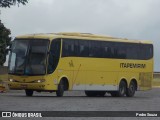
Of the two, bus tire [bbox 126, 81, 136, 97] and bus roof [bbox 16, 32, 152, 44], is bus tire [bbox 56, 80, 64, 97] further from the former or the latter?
bus tire [bbox 126, 81, 136, 97]

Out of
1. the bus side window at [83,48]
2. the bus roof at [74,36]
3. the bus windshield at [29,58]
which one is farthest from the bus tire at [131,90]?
the bus windshield at [29,58]

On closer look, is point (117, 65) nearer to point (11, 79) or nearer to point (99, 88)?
point (99, 88)

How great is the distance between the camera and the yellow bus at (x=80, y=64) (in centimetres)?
3800

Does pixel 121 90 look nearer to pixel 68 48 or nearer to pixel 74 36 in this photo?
pixel 74 36

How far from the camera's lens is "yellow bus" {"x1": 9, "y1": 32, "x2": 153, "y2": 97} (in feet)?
125

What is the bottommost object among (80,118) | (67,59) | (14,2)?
(80,118)

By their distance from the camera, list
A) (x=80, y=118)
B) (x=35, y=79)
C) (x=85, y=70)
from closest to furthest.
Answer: (x=80, y=118)
(x=35, y=79)
(x=85, y=70)

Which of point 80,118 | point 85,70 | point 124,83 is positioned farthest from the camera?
point 124,83

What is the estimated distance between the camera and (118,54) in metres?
43.5

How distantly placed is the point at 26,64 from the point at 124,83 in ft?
27.4

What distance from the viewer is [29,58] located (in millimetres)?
38156

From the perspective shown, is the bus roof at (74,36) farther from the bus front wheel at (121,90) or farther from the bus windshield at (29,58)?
the bus front wheel at (121,90)

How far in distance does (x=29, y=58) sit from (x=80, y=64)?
11.7 feet

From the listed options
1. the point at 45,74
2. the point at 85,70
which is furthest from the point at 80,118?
the point at 85,70
